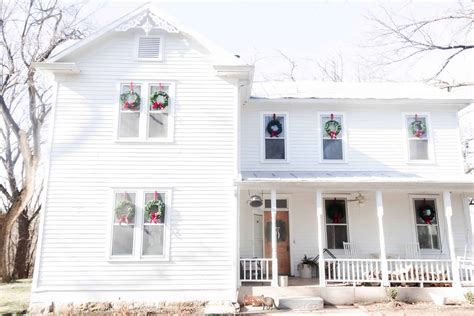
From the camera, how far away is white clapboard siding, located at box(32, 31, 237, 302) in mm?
8898

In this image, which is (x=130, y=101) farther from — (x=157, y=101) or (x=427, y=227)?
(x=427, y=227)

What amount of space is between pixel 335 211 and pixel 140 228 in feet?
19.9

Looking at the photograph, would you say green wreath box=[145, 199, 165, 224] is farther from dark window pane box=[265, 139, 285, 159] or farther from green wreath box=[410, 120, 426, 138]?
green wreath box=[410, 120, 426, 138]

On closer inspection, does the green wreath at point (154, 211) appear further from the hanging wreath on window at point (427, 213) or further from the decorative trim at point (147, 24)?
the hanging wreath on window at point (427, 213)

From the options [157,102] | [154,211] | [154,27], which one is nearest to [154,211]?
[154,211]

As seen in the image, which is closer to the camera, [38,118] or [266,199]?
[266,199]

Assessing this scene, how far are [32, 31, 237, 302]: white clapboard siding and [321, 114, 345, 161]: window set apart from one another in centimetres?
351

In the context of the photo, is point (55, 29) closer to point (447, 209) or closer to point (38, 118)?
point (38, 118)

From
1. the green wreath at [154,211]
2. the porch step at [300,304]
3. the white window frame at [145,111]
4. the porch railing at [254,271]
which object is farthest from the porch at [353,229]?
the white window frame at [145,111]

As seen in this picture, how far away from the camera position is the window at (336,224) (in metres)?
11.2

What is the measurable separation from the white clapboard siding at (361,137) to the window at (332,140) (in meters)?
0.19

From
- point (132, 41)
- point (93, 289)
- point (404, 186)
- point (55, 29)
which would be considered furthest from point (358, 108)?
point (55, 29)

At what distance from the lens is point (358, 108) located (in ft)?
39.1

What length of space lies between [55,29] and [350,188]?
50.7 ft
